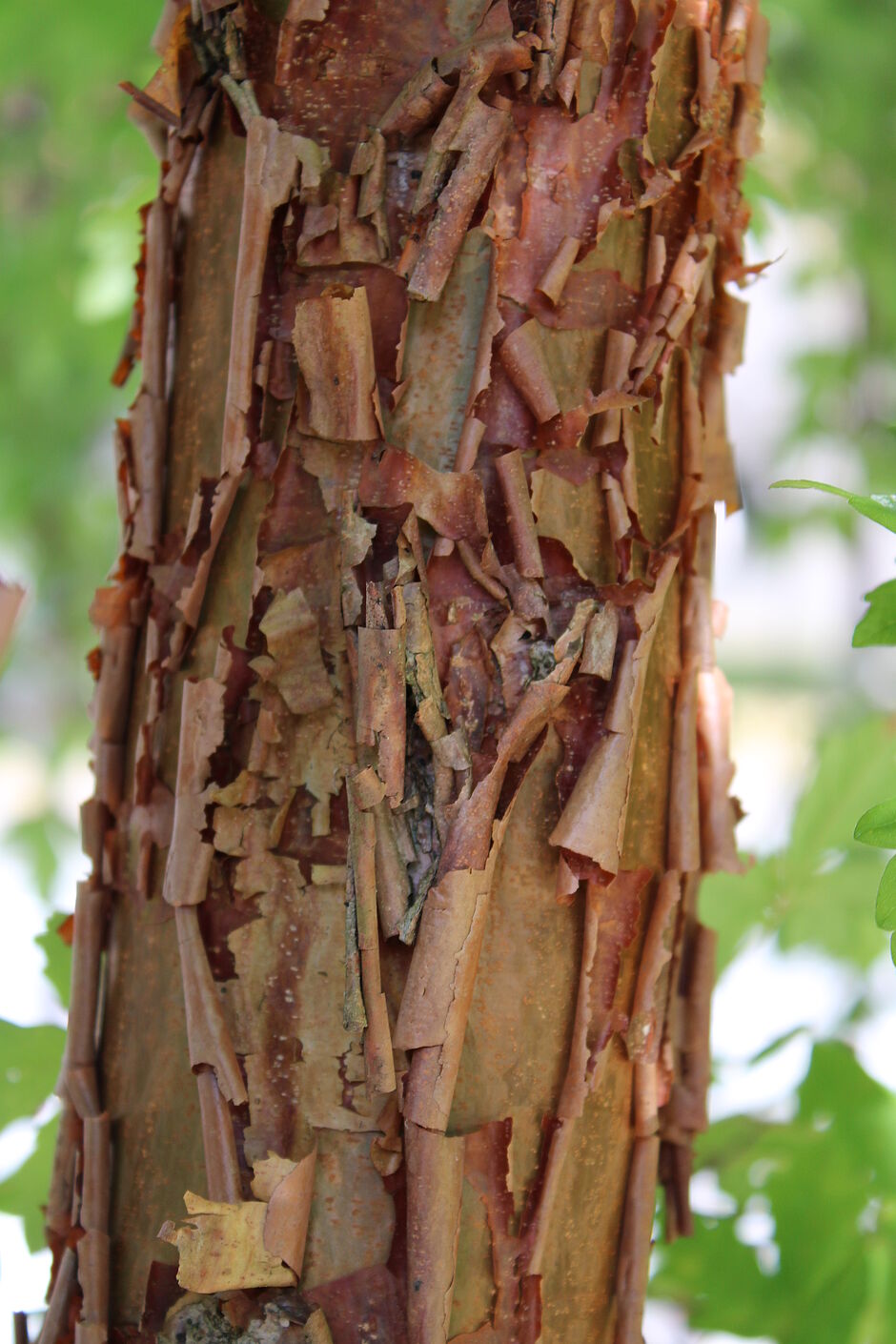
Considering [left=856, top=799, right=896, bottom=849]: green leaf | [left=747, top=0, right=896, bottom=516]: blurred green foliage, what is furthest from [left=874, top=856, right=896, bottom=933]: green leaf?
[left=747, top=0, right=896, bottom=516]: blurred green foliage

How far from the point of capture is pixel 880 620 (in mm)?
519

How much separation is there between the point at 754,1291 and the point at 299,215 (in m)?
0.74

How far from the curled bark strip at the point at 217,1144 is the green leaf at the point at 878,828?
0.91 feet

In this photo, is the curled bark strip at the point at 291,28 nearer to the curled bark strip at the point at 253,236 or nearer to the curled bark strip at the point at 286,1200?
the curled bark strip at the point at 253,236

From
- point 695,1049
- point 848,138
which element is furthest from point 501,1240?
point 848,138

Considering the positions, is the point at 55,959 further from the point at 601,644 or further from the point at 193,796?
the point at 601,644

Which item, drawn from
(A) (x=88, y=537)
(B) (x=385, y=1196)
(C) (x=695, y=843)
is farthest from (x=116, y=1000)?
(A) (x=88, y=537)

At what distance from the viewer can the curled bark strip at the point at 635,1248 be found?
51 cm

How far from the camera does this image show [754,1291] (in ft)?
2.56

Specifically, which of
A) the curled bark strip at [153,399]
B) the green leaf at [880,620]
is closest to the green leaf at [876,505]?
the green leaf at [880,620]

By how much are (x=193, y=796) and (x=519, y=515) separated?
7.2 inches

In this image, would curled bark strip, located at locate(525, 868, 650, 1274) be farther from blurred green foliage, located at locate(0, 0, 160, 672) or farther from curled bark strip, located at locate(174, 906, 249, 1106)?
blurred green foliage, located at locate(0, 0, 160, 672)

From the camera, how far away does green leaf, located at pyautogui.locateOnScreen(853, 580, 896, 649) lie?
0.51 metres

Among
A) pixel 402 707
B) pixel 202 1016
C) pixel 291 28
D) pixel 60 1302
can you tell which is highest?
pixel 291 28
